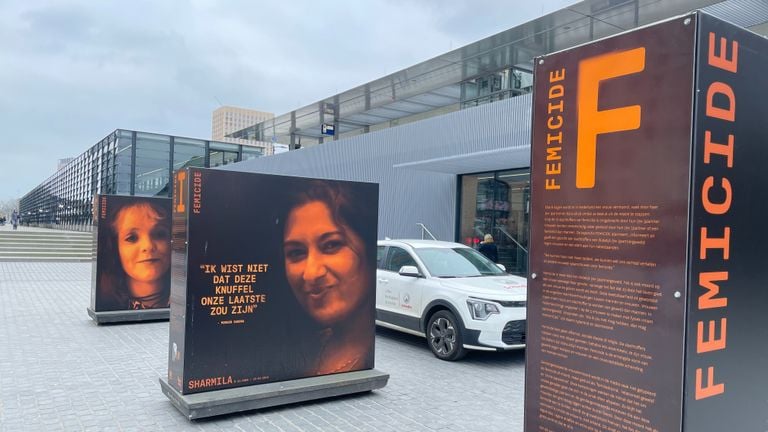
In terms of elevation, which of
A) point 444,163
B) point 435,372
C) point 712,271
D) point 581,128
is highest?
point 444,163

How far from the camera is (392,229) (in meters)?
17.8

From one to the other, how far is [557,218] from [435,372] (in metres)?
4.92

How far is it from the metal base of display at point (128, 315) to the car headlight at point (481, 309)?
6093 mm

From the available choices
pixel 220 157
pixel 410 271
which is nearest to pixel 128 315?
pixel 410 271

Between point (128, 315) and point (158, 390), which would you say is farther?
point (128, 315)

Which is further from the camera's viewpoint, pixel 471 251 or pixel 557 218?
pixel 471 251

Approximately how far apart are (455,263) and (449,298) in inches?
48.6

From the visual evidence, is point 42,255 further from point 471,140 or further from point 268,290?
point 268,290

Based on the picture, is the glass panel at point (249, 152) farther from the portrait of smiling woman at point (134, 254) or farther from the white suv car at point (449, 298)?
the white suv car at point (449, 298)

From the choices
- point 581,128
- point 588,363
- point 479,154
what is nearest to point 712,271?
point 588,363

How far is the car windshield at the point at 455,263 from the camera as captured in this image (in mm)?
8555

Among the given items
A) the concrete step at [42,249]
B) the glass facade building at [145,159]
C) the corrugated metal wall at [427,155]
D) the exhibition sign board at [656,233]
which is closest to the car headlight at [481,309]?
the corrugated metal wall at [427,155]

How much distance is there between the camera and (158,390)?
6.10 meters

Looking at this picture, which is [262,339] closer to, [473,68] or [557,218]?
[557,218]
